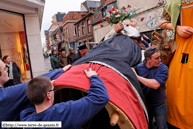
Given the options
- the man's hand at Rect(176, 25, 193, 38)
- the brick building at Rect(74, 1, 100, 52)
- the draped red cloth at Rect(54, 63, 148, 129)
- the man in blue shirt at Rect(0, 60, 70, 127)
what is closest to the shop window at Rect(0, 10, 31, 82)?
the man in blue shirt at Rect(0, 60, 70, 127)

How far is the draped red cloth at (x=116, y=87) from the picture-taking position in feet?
4.89

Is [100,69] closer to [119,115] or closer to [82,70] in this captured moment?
[82,70]

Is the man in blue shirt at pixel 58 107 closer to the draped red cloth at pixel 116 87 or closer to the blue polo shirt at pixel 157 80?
the draped red cloth at pixel 116 87

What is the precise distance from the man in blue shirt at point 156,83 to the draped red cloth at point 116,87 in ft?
1.43

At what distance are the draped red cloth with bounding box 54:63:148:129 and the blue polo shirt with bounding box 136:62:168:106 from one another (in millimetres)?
527

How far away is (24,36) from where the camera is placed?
17.2 ft

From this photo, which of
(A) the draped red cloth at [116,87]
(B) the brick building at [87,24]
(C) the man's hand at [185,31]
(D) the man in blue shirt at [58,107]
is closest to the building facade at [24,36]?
(A) the draped red cloth at [116,87]

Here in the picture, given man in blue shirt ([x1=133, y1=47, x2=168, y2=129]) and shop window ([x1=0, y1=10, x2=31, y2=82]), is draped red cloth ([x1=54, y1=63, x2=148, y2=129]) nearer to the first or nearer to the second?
man in blue shirt ([x1=133, y1=47, x2=168, y2=129])

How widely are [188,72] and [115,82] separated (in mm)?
1006

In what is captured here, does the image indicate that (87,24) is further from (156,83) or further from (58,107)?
(58,107)

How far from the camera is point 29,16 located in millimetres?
5016

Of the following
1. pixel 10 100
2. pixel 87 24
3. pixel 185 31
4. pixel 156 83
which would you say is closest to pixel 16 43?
pixel 10 100

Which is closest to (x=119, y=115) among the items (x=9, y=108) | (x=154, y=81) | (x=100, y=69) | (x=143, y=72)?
(x=100, y=69)

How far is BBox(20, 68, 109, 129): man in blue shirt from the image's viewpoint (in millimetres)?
1171
